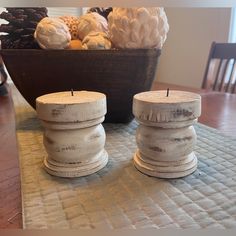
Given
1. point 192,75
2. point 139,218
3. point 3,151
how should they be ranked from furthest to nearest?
point 192,75
point 3,151
point 139,218

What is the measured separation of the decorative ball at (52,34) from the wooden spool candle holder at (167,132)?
0.26 metres

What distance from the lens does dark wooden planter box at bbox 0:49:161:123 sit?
1.91 feet

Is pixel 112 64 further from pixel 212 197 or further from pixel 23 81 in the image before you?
pixel 212 197

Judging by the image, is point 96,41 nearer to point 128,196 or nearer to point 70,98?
point 70,98

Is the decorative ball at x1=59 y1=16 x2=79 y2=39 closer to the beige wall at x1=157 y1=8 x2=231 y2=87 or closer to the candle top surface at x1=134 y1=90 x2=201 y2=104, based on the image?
the candle top surface at x1=134 y1=90 x2=201 y2=104

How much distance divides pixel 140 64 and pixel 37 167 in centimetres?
29

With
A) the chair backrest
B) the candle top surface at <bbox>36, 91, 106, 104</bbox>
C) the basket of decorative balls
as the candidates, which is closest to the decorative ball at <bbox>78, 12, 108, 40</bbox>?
the basket of decorative balls

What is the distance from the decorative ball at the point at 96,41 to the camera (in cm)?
58

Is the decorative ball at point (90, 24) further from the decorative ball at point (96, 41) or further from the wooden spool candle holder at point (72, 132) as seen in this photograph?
the wooden spool candle holder at point (72, 132)

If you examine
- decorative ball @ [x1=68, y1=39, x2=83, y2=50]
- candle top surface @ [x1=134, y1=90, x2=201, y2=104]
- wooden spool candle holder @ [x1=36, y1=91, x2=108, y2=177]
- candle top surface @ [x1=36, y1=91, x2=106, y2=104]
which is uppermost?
decorative ball @ [x1=68, y1=39, x2=83, y2=50]

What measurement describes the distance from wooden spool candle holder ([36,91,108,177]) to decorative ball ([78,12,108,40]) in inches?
10.1

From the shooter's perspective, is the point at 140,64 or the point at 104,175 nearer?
the point at 104,175

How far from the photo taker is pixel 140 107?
39 centimetres

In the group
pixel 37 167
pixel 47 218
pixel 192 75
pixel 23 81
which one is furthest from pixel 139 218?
pixel 192 75
